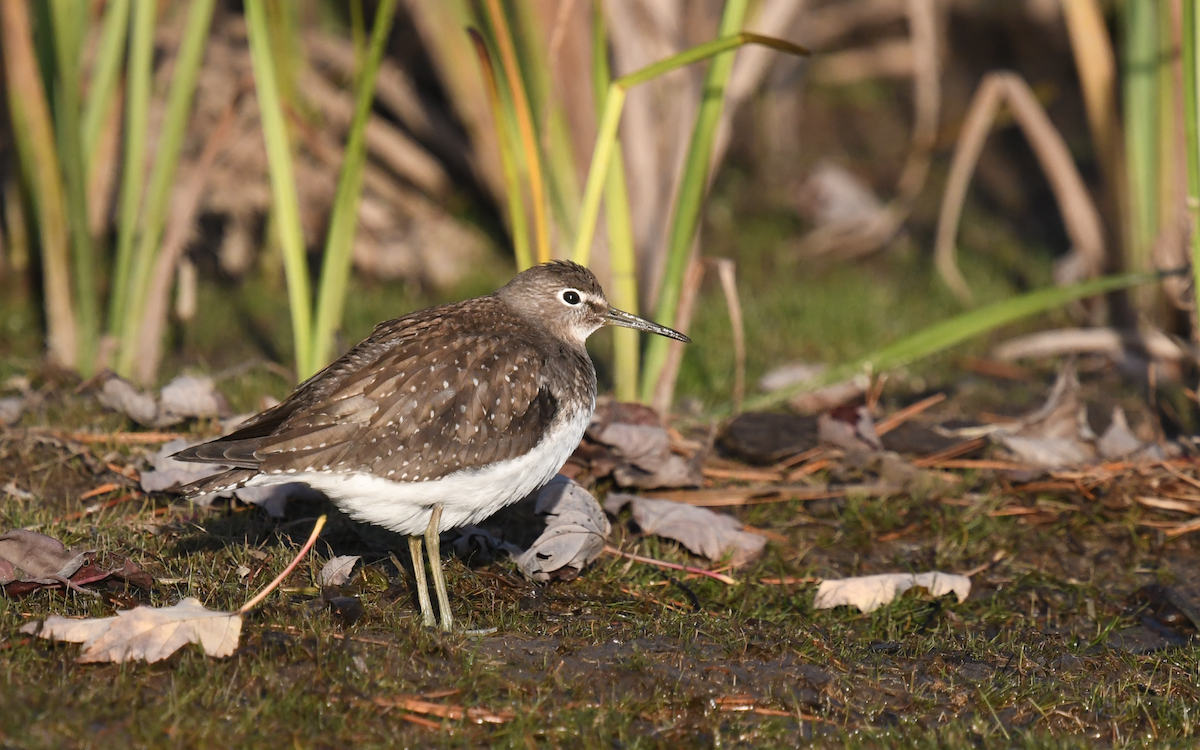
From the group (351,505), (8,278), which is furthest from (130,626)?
(8,278)

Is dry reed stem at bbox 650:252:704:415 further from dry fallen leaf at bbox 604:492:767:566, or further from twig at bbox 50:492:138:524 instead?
twig at bbox 50:492:138:524

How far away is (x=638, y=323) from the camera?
6.26m

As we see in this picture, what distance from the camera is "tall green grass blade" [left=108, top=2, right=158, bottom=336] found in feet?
23.4

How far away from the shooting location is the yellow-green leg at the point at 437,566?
492 centimetres

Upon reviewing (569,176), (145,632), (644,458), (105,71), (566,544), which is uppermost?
(105,71)

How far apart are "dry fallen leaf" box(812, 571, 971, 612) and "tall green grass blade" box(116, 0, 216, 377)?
430 cm

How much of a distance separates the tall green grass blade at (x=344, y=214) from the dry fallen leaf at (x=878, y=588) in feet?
9.48

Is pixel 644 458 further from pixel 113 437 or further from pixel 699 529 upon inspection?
pixel 113 437

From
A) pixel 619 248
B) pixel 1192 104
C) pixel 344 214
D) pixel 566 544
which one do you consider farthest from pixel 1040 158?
pixel 566 544

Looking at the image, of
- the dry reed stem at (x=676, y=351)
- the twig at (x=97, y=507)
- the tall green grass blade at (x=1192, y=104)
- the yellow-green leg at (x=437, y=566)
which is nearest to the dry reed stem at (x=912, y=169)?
the tall green grass blade at (x=1192, y=104)

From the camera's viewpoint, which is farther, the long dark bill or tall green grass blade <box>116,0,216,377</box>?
tall green grass blade <box>116,0,216,377</box>

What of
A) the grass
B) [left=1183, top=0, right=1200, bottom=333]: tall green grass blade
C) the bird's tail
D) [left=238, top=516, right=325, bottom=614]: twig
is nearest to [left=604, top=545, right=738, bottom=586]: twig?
the grass

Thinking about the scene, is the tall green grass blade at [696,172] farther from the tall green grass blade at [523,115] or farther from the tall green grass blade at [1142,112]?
the tall green grass blade at [1142,112]

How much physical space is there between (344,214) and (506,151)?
3.03ft
